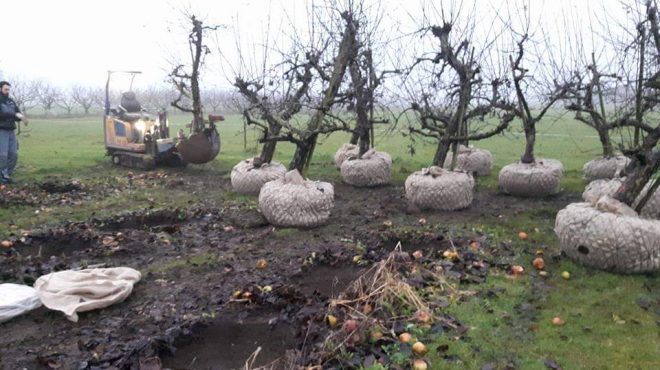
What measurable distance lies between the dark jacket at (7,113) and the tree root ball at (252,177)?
16.6 feet

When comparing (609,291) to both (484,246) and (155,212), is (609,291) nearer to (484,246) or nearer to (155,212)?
(484,246)

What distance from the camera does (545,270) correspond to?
524cm

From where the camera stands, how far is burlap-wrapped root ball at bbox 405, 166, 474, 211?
25.9 ft

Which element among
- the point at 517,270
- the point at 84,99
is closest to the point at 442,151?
the point at 517,270

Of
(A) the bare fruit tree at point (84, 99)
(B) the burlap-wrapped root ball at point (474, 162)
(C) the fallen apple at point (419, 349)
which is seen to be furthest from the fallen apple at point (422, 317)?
(A) the bare fruit tree at point (84, 99)

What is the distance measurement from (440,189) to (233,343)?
187 inches

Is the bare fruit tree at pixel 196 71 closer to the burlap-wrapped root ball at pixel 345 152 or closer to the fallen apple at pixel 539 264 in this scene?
the burlap-wrapped root ball at pixel 345 152

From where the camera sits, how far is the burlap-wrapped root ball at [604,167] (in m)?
9.73

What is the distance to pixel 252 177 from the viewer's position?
9.56 meters

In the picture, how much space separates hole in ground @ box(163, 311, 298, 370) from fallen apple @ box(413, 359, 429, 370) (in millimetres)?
949

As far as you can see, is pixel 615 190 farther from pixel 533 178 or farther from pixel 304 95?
pixel 304 95

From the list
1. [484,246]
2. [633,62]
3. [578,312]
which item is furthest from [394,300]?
[633,62]

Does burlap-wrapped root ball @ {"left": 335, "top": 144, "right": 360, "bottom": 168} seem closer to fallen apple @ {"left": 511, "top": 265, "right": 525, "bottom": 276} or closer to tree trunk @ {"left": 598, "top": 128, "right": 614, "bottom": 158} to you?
tree trunk @ {"left": 598, "top": 128, "right": 614, "bottom": 158}

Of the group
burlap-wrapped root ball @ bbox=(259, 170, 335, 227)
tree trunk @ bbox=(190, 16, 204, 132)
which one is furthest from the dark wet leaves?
tree trunk @ bbox=(190, 16, 204, 132)
